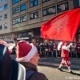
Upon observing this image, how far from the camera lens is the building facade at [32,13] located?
34.1 m

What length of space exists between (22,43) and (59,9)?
32.1 meters

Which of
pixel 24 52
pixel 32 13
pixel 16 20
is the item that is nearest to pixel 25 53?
pixel 24 52

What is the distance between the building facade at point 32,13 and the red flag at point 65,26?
2715cm

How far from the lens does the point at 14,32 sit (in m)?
46.4

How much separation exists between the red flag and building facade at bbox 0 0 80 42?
2715 centimetres

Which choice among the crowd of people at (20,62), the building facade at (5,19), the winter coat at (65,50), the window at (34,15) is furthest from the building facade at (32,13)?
the crowd of people at (20,62)

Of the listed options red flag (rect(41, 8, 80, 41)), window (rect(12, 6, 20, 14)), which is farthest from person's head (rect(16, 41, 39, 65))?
window (rect(12, 6, 20, 14))

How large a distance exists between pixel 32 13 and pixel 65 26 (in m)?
37.1

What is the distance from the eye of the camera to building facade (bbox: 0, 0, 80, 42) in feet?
112

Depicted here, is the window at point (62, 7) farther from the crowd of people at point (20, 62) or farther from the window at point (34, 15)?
the crowd of people at point (20, 62)

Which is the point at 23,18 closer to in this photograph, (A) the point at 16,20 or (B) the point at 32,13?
(A) the point at 16,20

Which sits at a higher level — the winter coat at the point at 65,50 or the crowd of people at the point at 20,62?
the crowd of people at the point at 20,62

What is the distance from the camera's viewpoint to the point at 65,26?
13.4ft

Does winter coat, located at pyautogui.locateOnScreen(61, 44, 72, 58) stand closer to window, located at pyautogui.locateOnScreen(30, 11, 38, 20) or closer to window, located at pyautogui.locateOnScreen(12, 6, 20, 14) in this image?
window, located at pyautogui.locateOnScreen(30, 11, 38, 20)
